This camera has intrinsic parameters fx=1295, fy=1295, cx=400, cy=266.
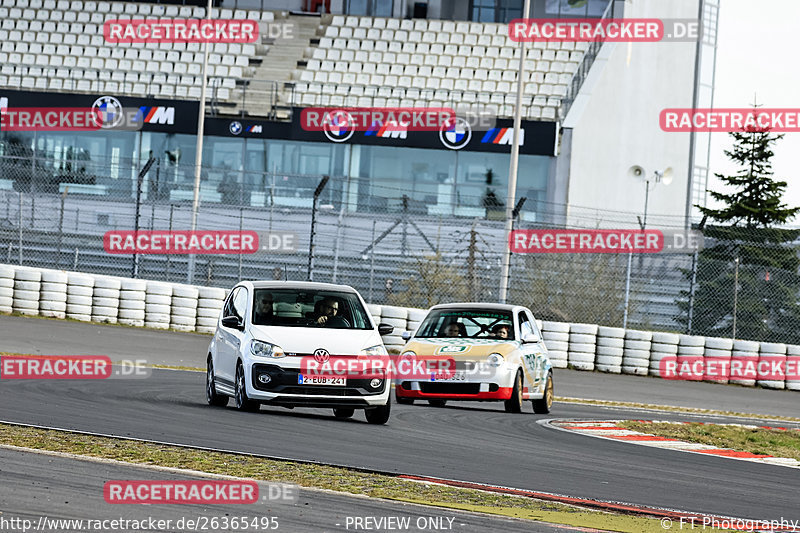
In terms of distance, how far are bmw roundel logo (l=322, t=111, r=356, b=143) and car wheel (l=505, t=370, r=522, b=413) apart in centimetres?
2054

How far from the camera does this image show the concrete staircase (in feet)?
121

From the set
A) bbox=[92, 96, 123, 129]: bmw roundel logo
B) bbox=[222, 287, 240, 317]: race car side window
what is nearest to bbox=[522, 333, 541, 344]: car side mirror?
bbox=[222, 287, 240, 317]: race car side window

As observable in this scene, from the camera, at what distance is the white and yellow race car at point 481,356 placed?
15273mm

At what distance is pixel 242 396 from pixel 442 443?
8.53 feet

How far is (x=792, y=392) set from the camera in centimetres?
2400

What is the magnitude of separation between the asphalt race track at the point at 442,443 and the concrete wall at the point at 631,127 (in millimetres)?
21882

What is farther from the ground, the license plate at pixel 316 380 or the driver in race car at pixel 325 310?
the driver in race car at pixel 325 310

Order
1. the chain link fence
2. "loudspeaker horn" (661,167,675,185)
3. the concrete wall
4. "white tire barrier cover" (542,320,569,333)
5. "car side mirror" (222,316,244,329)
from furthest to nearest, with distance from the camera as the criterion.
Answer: "loudspeaker horn" (661,167,675,185)
the concrete wall
the chain link fence
"white tire barrier cover" (542,320,569,333)
"car side mirror" (222,316,244,329)

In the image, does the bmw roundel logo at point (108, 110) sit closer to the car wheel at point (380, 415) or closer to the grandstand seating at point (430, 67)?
the grandstand seating at point (430, 67)

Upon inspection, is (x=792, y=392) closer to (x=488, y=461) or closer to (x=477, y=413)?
(x=477, y=413)

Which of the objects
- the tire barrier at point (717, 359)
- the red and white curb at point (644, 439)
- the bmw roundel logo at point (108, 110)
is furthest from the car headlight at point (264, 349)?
the bmw roundel logo at point (108, 110)

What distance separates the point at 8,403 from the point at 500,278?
12935 mm

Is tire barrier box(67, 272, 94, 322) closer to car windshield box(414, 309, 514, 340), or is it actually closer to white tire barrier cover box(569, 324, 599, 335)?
white tire barrier cover box(569, 324, 599, 335)

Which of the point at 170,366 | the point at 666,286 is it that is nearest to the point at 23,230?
the point at 170,366
